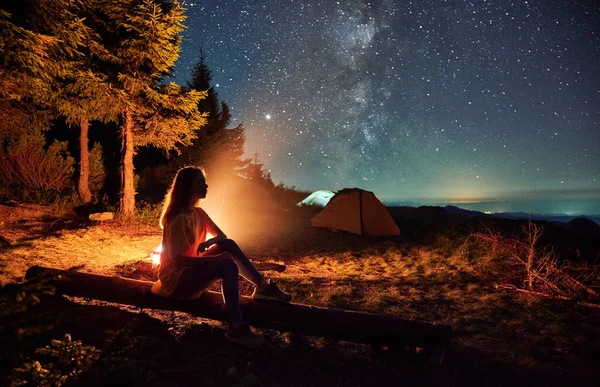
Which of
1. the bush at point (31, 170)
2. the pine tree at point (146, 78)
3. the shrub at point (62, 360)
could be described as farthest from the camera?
the bush at point (31, 170)

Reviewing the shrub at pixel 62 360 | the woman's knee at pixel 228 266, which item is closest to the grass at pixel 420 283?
the shrub at pixel 62 360

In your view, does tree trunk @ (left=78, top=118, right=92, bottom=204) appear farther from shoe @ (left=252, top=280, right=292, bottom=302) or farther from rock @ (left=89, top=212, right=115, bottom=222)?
shoe @ (left=252, top=280, right=292, bottom=302)

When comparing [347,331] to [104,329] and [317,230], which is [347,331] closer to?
[104,329]

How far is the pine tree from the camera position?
32.8 feet

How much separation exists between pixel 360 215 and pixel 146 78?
826 cm

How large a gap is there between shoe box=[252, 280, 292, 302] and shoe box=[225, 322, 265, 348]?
0.96 feet

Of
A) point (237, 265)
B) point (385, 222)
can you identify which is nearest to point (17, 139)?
point (237, 265)


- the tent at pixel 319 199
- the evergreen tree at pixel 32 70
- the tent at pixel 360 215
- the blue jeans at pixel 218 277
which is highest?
the evergreen tree at pixel 32 70

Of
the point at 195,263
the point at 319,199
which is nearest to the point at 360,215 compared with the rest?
the point at 319,199

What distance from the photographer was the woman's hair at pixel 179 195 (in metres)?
3.19

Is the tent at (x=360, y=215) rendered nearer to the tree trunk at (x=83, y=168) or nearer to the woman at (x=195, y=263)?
the woman at (x=195, y=263)

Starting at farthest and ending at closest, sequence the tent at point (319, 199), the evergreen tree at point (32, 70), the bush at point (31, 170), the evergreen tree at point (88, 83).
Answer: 1. the tent at point (319, 199)
2. the bush at point (31, 170)
3. the evergreen tree at point (88, 83)
4. the evergreen tree at point (32, 70)

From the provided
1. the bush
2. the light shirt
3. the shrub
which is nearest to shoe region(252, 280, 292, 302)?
the light shirt

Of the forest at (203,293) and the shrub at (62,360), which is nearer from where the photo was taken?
the shrub at (62,360)
